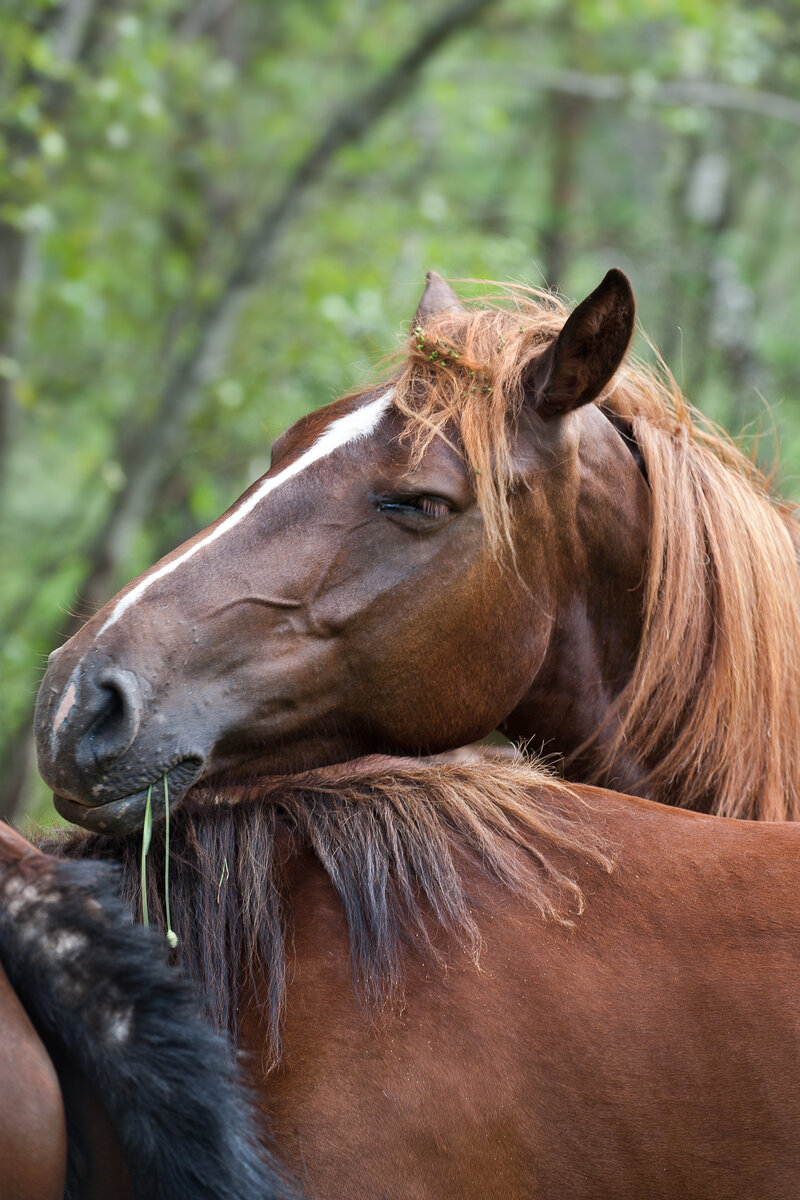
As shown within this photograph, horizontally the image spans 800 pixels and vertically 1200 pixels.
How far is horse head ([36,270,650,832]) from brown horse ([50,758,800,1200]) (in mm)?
197

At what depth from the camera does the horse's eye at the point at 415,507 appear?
2.20m

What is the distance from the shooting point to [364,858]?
183 cm

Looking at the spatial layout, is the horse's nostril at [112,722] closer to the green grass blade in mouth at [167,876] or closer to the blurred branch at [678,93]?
the green grass blade in mouth at [167,876]

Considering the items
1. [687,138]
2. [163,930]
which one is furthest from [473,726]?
[687,138]

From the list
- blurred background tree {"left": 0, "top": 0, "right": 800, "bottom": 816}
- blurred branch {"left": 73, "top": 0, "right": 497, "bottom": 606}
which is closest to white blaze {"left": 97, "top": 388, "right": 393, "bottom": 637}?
blurred background tree {"left": 0, "top": 0, "right": 800, "bottom": 816}

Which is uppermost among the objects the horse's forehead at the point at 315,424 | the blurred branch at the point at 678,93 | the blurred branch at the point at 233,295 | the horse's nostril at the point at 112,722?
the blurred branch at the point at 678,93

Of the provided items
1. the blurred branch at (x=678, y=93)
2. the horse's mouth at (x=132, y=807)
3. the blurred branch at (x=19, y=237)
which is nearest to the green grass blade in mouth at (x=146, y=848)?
the horse's mouth at (x=132, y=807)

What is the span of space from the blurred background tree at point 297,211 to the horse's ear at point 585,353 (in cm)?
398

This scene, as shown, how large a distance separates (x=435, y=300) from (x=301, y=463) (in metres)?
0.90

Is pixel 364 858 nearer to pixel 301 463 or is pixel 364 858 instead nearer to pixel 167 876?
pixel 167 876

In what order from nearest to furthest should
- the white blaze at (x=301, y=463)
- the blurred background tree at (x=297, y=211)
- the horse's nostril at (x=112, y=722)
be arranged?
the horse's nostril at (x=112, y=722) < the white blaze at (x=301, y=463) < the blurred background tree at (x=297, y=211)

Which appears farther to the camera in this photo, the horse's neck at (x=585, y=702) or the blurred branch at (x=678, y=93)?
the blurred branch at (x=678, y=93)

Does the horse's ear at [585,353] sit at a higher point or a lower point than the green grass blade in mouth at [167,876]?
higher

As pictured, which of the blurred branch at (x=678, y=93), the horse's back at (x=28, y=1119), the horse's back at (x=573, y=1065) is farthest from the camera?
the blurred branch at (x=678, y=93)
